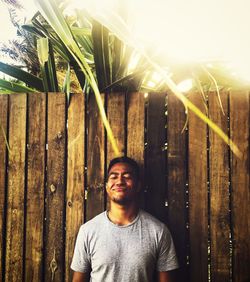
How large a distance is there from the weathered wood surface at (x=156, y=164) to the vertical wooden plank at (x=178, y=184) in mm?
42

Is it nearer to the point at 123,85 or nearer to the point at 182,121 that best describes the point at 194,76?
the point at 182,121

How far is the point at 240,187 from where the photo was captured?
1.97m

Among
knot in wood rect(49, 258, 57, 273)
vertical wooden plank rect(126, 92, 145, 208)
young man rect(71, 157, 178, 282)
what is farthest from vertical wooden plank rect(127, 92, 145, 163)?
knot in wood rect(49, 258, 57, 273)

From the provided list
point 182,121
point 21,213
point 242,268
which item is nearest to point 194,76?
point 182,121

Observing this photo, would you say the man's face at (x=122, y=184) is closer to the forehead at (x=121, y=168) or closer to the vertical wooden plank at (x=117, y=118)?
the forehead at (x=121, y=168)

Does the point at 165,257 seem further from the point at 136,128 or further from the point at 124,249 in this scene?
the point at 136,128

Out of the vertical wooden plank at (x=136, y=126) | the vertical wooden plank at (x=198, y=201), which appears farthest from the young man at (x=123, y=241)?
the vertical wooden plank at (x=198, y=201)

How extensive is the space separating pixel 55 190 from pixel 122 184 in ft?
1.78

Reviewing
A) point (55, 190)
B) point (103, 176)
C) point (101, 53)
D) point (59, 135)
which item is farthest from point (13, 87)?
point (103, 176)

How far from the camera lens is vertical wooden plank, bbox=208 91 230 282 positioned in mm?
1950

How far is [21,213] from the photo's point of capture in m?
2.14

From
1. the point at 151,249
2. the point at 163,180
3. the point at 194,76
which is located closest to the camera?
the point at 151,249

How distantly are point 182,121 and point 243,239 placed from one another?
90 cm

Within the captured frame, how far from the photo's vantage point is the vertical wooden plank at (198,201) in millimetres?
1973
